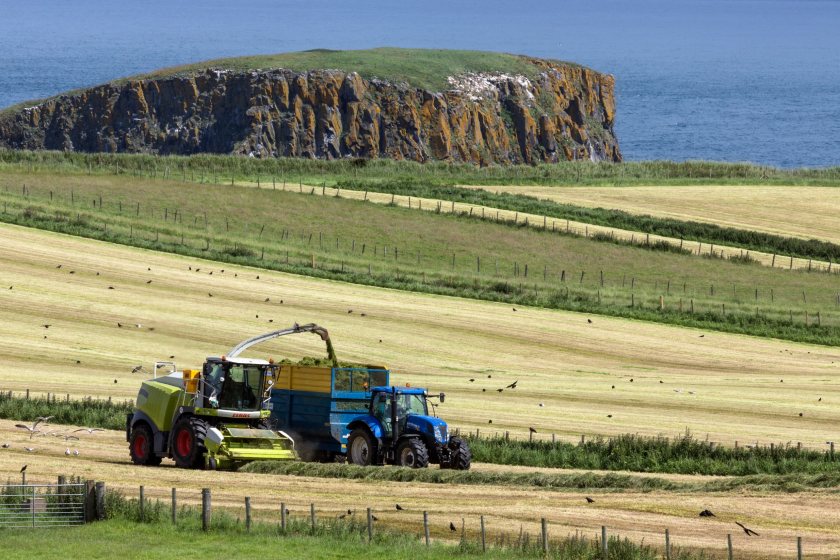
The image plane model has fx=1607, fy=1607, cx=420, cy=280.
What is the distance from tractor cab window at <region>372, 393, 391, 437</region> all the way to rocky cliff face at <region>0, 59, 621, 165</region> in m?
132

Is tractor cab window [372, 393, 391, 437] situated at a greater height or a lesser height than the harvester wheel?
greater

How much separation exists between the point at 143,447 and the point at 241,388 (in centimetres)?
283

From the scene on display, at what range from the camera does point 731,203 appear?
105500 millimetres

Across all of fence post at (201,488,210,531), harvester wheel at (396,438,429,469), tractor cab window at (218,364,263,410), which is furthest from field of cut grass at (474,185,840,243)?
fence post at (201,488,210,531)

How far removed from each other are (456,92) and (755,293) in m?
109

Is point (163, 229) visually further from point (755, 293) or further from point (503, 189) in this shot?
point (503, 189)

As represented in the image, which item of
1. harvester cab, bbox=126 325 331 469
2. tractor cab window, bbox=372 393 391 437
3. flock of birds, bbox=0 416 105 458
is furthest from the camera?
flock of birds, bbox=0 416 105 458

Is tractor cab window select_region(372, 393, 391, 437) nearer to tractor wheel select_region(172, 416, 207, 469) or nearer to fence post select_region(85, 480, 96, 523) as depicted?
tractor wheel select_region(172, 416, 207, 469)

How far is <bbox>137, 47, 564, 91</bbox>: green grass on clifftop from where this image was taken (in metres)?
176

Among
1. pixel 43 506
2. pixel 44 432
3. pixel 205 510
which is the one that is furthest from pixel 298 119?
pixel 205 510

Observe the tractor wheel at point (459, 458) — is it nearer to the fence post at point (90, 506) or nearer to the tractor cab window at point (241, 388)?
the tractor cab window at point (241, 388)

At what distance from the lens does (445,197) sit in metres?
100

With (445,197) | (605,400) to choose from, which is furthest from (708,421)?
(445,197)

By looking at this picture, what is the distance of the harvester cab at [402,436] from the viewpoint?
3697 centimetres
